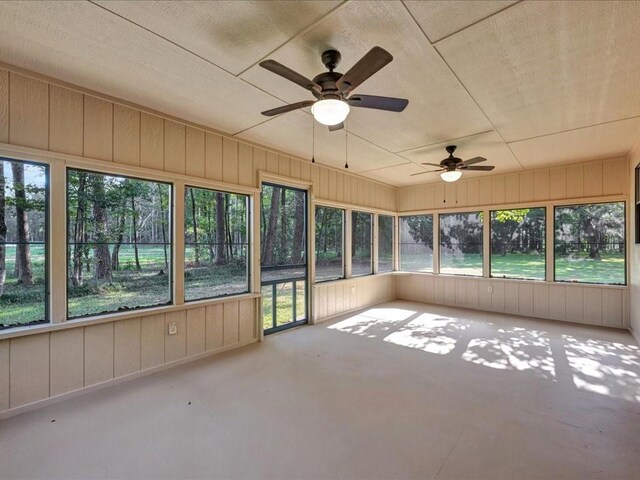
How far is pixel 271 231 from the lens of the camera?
4535mm

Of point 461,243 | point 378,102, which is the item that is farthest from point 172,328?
point 461,243

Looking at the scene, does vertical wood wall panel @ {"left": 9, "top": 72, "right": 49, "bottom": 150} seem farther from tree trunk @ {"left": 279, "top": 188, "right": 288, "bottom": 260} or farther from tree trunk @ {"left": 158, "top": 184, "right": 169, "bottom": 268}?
tree trunk @ {"left": 279, "top": 188, "right": 288, "bottom": 260}

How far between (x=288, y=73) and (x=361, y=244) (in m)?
4.72

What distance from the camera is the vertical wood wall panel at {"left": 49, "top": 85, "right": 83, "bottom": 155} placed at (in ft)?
8.60

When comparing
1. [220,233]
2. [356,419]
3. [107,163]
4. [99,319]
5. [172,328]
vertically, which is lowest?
[356,419]

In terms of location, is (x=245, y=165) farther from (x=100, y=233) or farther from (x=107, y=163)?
(x=100, y=233)

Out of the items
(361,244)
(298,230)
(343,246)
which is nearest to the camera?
(298,230)

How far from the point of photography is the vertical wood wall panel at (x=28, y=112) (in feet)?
7.98

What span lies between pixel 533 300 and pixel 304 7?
19.5 ft

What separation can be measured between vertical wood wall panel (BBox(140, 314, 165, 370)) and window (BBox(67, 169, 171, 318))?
174mm

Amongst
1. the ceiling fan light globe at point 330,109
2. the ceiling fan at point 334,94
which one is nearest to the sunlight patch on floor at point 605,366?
the ceiling fan at point 334,94

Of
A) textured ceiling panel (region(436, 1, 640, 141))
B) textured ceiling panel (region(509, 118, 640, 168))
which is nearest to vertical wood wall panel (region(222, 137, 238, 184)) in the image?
textured ceiling panel (region(436, 1, 640, 141))

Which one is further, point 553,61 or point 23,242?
point 23,242

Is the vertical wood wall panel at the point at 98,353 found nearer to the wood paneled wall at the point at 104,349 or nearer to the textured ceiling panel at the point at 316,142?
the wood paneled wall at the point at 104,349
